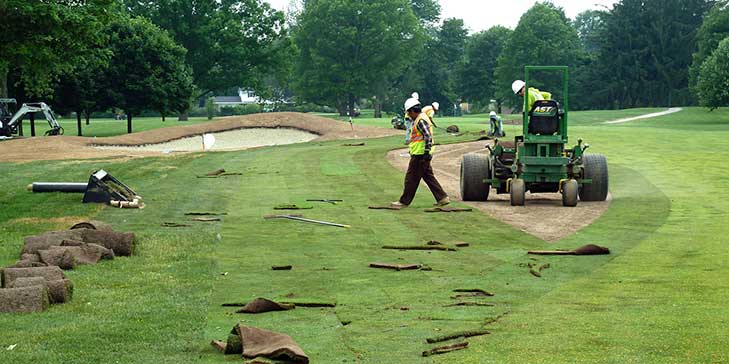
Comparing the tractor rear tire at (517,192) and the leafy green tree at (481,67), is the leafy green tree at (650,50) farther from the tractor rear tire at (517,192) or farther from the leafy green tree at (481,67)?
the tractor rear tire at (517,192)

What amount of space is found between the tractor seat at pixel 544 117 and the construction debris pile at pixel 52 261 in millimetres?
9962

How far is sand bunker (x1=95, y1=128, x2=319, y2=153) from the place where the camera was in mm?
58281

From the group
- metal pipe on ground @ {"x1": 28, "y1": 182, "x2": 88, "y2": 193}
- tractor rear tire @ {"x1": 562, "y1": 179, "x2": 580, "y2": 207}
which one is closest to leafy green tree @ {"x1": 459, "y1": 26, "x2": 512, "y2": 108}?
metal pipe on ground @ {"x1": 28, "y1": 182, "x2": 88, "y2": 193}

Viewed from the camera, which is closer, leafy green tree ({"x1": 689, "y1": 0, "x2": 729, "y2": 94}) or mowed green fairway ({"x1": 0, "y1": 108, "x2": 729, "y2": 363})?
mowed green fairway ({"x1": 0, "y1": 108, "x2": 729, "y2": 363})

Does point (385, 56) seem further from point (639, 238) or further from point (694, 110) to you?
point (639, 238)

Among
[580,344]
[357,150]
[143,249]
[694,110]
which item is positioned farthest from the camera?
[694,110]

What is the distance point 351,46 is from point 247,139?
193 ft

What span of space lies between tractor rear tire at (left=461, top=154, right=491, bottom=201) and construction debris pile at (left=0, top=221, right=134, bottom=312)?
9.71 metres

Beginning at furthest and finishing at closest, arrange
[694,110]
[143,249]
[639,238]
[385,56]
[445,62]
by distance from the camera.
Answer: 1. [445,62]
2. [385,56]
3. [694,110]
4. [639,238]
5. [143,249]

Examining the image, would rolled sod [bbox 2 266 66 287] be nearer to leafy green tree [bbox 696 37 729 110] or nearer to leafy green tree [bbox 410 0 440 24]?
leafy green tree [bbox 696 37 729 110]

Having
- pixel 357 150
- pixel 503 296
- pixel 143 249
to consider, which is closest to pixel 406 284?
pixel 503 296

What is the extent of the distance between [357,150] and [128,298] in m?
32.8

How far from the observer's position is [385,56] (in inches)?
4648

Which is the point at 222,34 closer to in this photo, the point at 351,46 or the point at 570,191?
the point at 351,46
